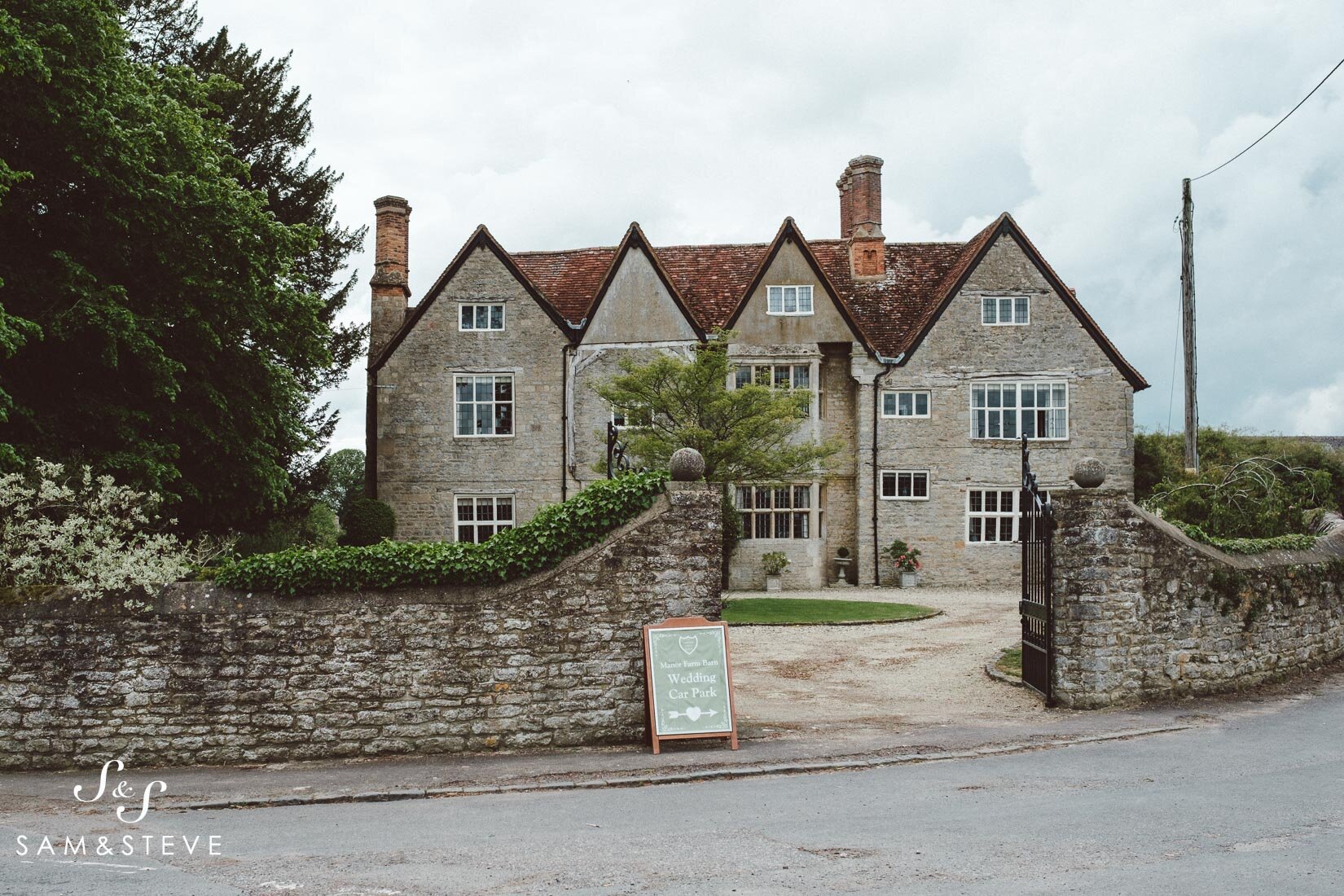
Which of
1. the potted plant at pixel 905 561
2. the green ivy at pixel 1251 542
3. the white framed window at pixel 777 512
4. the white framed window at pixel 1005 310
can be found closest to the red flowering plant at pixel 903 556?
the potted plant at pixel 905 561

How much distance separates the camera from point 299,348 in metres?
21.6

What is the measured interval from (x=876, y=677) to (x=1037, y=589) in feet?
9.69

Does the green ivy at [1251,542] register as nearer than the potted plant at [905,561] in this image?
Yes

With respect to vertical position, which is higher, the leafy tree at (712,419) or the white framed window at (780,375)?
the white framed window at (780,375)

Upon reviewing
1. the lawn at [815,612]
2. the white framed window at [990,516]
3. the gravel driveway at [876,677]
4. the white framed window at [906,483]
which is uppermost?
the white framed window at [906,483]

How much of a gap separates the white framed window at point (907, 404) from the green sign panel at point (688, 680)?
2160 cm

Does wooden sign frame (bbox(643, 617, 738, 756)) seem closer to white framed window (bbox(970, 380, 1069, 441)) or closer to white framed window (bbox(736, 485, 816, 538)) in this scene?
white framed window (bbox(736, 485, 816, 538))

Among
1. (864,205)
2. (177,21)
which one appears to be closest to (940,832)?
(864,205)

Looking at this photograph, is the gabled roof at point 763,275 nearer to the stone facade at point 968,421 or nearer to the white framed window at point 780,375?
the stone facade at point 968,421

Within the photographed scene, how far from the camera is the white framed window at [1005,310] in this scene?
3078 cm

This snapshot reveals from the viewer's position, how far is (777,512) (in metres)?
30.4

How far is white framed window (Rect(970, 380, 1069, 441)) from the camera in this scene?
3066 centimetres

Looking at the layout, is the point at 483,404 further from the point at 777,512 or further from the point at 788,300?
the point at 788,300

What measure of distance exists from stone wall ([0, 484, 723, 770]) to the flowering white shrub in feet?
0.91
